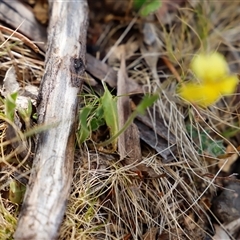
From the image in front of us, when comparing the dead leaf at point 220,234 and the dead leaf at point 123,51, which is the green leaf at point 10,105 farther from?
the dead leaf at point 220,234

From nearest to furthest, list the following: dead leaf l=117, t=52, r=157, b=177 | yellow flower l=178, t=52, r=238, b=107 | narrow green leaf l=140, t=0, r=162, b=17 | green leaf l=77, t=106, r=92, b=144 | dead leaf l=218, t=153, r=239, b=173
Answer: yellow flower l=178, t=52, r=238, b=107
green leaf l=77, t=106, r=92, b=144
dead leaf l=117, t=52, r=157, b=177
dead leaf l=218, t=153, r=239, b=173
narrow green leaf l=140, t=0, r=162, b=17

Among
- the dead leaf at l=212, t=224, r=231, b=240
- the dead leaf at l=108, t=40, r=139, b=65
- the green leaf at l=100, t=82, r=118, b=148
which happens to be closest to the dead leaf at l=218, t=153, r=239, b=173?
the dead leaf at l=212, t=224, r=231, b=240

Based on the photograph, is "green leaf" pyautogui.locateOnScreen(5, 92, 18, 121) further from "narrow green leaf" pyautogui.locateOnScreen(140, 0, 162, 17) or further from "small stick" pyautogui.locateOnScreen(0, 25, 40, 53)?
"narrow green leaf" pyautogui.locateOnScreen(140, 0, 162, 17)

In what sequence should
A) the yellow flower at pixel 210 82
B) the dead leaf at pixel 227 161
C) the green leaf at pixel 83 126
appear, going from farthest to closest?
the dead leaf at pixel 227 161 < the green leaf at pixel 83 126 < the yellow flower at pixel 210 82

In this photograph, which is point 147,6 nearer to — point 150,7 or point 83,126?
point 150,7

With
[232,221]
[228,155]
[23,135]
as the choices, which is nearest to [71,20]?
[23,135]

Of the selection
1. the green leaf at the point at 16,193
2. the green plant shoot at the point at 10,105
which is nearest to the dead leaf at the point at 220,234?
the green leaf at the point at 16,193

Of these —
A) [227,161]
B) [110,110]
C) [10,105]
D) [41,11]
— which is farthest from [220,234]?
[41,11]
